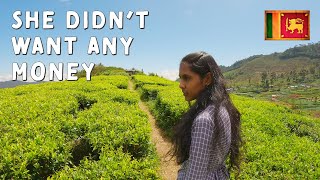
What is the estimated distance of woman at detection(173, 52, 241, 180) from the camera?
2.64m

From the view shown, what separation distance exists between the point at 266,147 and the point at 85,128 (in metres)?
4.54

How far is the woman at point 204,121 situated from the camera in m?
2.64

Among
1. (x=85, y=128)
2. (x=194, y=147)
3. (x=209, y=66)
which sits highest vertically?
(x=209, y=66)

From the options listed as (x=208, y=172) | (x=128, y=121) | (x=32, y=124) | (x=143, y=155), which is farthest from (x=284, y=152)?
(x=32, y=124)

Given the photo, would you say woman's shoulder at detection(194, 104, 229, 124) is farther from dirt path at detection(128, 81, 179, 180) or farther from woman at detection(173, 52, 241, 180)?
dirt path at detection(128, 81, 179, 180)

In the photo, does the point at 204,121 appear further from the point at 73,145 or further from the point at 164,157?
the point at 164,157

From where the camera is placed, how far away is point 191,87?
299 centimetres

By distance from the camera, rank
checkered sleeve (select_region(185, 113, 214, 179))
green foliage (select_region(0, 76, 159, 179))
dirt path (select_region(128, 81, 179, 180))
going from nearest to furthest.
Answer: checkered sleeve (select_region(185, 113, 214, 179)), green foliage (select_region(0, 76, 159, 179)), dirt path (select_region(128, 81, 179, 180))

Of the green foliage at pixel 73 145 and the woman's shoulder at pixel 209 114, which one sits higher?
the woman's shoulder at pixel 209 114

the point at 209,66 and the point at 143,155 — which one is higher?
the point at 209,66

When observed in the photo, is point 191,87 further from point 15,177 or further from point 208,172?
point 15,177

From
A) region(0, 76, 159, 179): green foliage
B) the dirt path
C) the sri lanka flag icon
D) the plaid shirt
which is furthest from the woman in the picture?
the sri lanka flag icon

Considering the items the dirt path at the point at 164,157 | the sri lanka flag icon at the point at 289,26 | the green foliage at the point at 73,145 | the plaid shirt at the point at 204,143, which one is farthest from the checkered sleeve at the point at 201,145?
the sri lanka flag icon at the point at 289,26

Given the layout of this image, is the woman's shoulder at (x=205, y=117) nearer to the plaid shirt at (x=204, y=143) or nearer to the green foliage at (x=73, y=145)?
the plaid shirt at (x=204, y=143)
